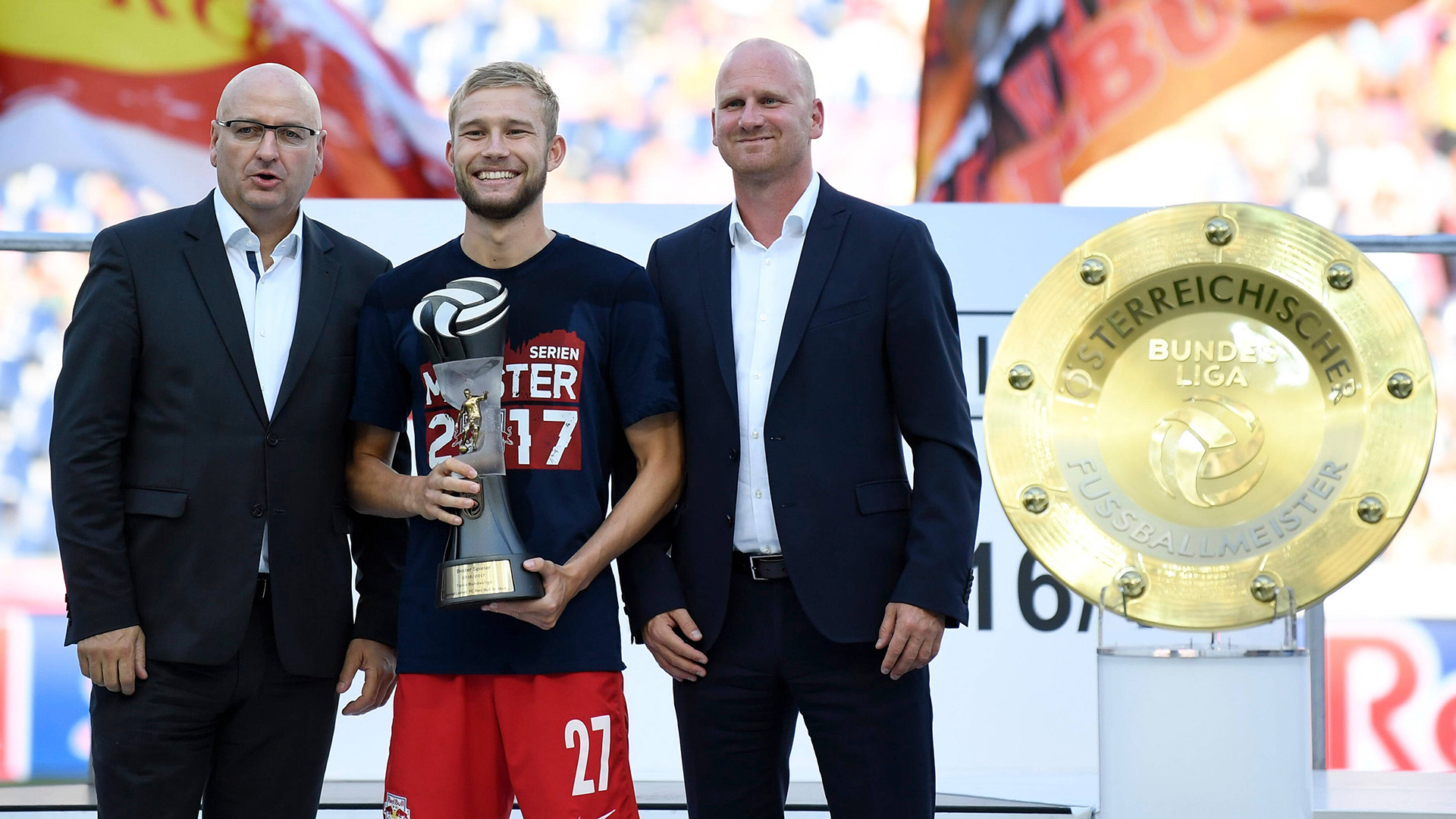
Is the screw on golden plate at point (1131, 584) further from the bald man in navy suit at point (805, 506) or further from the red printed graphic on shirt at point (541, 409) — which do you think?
the red printed graphic on shirt at point (541, 409)

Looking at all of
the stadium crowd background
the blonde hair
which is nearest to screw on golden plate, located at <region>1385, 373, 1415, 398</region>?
the blonde hair

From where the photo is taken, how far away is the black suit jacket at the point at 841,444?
1813mm

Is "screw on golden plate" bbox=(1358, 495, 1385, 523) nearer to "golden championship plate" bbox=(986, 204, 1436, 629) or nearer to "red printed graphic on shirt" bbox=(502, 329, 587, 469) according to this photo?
"golden championship plate" bbox=(986, 204, 1436, 629)

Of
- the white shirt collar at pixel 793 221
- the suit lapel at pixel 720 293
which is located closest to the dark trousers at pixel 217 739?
the suit lapel at pixel 720 293

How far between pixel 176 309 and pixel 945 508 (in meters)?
1.08

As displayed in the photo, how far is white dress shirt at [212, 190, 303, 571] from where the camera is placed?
1.89 meters

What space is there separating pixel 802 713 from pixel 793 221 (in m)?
0.68

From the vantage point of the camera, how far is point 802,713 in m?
1.86

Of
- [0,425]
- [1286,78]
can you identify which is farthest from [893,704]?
[1286,78]

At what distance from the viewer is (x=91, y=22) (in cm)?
424

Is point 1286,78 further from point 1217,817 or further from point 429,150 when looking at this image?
point 1217,817

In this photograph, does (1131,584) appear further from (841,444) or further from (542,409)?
(542,409)

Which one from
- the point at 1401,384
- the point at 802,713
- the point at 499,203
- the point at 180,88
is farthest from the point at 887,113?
the point at 1401,384

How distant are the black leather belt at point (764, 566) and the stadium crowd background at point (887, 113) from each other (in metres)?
2.53
